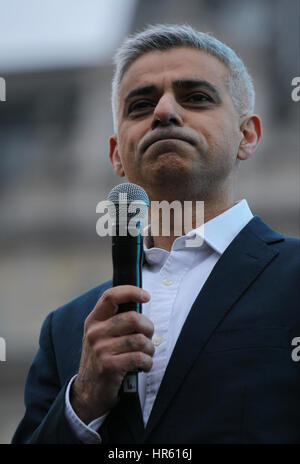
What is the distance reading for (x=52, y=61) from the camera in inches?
760

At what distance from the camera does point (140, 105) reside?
2867 millimetres

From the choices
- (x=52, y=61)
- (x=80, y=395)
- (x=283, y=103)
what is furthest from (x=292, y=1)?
(x=80, y=395)

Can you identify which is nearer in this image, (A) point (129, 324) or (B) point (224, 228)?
(A) point (129, 324)

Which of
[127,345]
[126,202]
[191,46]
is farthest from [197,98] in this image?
[127,345]

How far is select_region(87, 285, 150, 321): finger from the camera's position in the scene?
1.91 m

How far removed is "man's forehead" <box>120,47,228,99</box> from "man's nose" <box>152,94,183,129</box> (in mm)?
159

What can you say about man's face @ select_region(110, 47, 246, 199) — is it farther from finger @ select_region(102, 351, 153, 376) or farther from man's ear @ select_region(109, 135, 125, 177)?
finger @ select_region(102, 351, 153, 376)

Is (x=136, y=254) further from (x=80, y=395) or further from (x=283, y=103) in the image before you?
(x=283, y=103)

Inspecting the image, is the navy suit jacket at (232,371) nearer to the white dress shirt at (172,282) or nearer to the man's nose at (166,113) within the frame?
the white dress shirt at (172,282)

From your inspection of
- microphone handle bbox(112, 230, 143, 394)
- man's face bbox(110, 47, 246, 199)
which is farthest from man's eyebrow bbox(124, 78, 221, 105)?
microphone handle bbox(112, 230, 143, 394)

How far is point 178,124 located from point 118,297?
40.2 inches

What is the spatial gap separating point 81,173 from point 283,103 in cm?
637

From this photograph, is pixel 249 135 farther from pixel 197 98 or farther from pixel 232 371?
pixel 232 371
